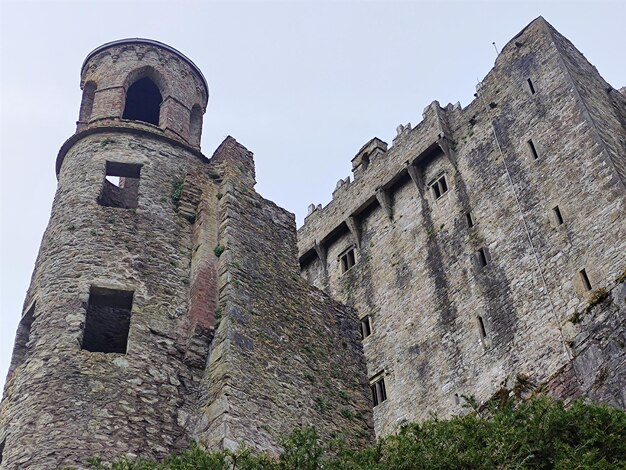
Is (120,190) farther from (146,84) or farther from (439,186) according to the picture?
(439,186)

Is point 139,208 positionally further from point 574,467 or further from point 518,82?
point 518,82

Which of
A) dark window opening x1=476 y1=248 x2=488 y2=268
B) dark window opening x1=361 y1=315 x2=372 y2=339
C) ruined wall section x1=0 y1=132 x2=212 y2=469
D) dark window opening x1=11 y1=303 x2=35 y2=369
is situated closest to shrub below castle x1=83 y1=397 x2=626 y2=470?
ruined wall section x1=0 y1=132 x2=212 y2=469

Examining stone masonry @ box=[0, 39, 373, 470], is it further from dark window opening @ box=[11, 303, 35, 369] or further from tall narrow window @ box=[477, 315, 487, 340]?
tall narrow window @ box=[477, 315, 487, 340]

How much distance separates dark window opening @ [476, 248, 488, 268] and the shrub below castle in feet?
44.0

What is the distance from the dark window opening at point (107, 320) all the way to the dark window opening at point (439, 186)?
49.7ft

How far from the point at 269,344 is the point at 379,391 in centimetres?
1262

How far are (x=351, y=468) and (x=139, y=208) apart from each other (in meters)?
6.42

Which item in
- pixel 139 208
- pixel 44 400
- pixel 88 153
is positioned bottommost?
pixel 44 400

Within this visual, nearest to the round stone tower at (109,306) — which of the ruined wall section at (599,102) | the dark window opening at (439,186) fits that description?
the ruined wall section at (599,102)

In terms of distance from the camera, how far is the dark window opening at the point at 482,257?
2397cm

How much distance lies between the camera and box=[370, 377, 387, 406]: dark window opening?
25047mm

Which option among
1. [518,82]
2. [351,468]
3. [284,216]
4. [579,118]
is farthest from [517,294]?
[351,468]

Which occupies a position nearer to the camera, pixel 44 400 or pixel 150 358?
pixel 44 400

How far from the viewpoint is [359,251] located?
28984 millimetres
